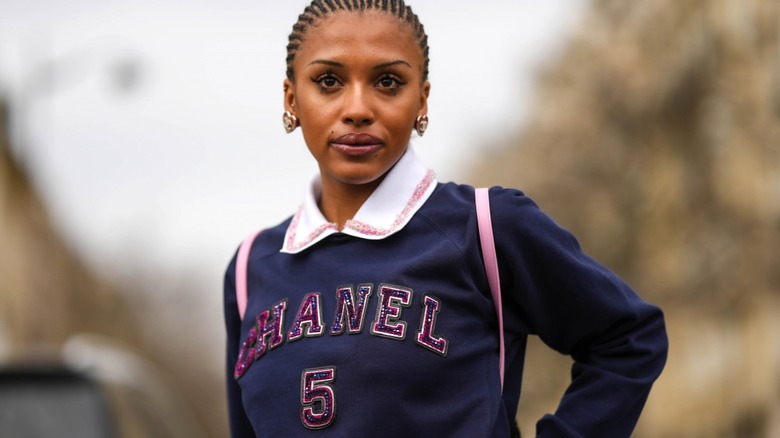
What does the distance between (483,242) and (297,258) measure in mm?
408

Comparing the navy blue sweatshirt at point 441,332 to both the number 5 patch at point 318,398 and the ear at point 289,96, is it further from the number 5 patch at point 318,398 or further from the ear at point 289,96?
the ear at point 289,96

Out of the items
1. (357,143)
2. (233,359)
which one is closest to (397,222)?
(357,143)

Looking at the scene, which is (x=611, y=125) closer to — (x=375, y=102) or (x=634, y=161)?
(x=634, y=161)

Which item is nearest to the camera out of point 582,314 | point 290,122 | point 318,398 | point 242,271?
point 318,398

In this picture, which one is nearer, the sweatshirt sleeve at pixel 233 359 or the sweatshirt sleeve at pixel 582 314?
the sweatshirt sleeve at pixel 582 314

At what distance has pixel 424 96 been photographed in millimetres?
2844

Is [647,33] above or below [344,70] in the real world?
above

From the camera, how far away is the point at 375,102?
8.95 ft

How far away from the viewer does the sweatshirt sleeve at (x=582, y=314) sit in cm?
275

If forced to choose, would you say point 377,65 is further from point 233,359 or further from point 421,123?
point 233,359

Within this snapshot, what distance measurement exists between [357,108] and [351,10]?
0.69 feet

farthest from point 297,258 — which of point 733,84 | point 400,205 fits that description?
point 733,84

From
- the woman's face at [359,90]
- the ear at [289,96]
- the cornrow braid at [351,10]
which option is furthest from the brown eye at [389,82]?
the ear at [289,96]

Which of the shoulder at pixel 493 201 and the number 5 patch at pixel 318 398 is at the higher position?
the shoulder at pixel 493 201
